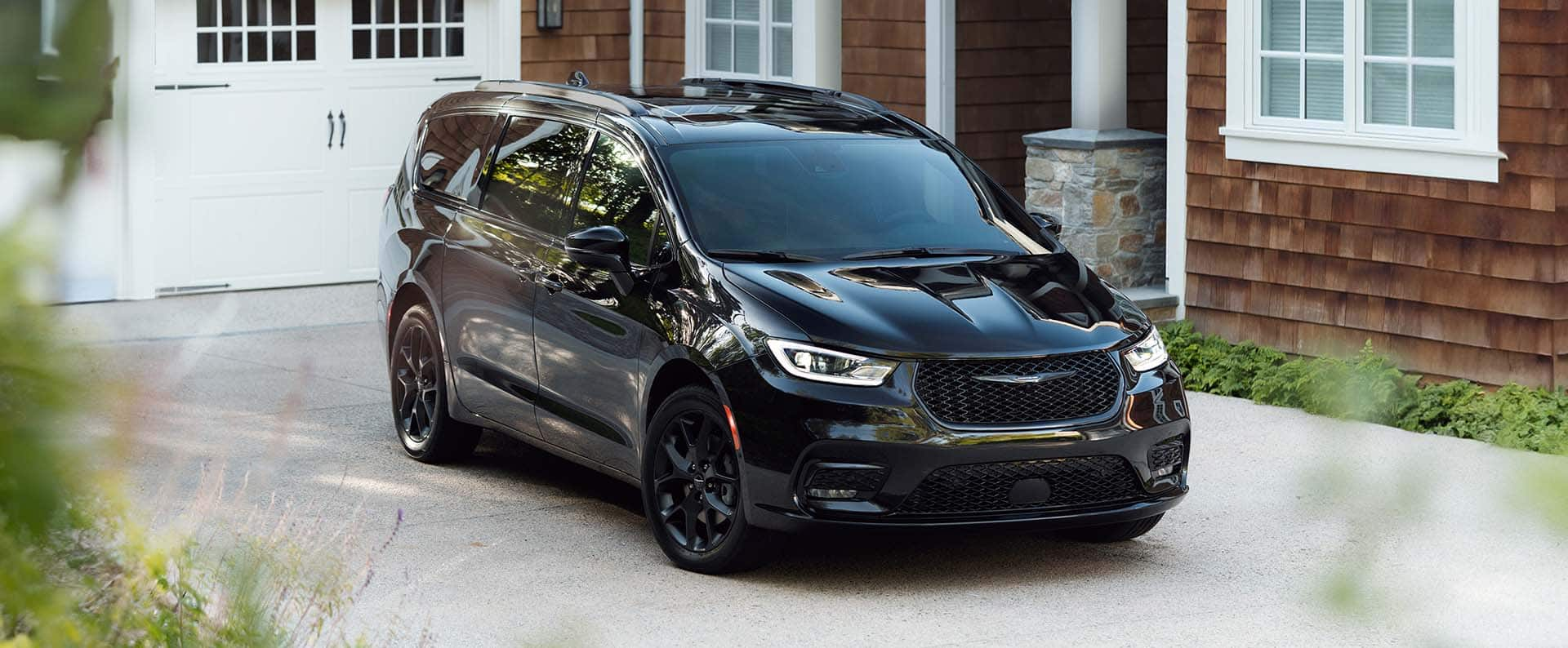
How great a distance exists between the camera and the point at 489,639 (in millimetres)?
5871

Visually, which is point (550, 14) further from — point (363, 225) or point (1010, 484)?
point (1010, 484)

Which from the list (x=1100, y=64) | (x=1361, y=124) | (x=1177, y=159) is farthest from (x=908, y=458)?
(x=1100, y=64)

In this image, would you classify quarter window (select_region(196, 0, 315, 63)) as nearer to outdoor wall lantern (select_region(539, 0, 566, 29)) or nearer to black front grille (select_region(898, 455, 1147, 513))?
outdoor wall lantern (select_region(539, 0, 566, 29))

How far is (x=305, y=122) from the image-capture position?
13719mm

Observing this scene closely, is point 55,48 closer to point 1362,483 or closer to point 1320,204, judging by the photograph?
point 1362,483

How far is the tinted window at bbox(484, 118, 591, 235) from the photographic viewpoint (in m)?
7.46

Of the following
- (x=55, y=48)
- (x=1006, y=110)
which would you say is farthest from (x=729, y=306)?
(x=1006, y=110)

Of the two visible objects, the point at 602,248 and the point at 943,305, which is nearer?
the point at 943,305

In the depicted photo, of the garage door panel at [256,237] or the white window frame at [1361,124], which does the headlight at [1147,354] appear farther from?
the garage door panel at [256,237]

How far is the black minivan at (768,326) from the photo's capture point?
20.1ft

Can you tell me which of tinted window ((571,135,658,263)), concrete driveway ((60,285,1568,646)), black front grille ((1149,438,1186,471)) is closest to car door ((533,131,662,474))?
tinted window ((571,135,658,263))

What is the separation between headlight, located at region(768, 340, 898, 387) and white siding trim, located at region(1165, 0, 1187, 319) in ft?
17.8

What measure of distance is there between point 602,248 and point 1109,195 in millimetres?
5342

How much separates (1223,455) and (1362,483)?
7.43 metres
